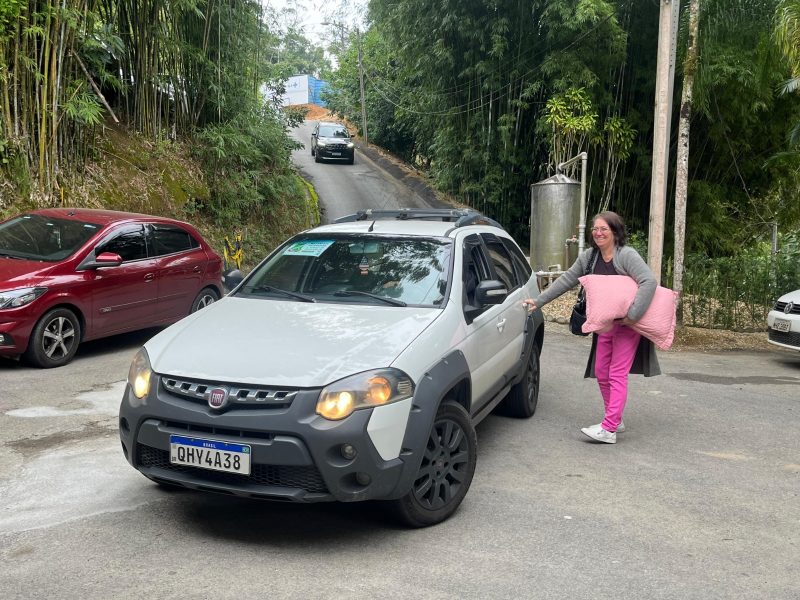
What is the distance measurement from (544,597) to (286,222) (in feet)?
52.3

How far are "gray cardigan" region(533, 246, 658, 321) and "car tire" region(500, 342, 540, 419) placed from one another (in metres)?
0.76

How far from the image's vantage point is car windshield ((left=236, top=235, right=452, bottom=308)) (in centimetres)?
480

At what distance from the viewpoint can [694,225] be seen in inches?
691

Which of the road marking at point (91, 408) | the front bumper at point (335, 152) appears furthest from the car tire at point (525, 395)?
the front bumper at point (335, 152)

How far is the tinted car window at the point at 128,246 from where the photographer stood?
837cm

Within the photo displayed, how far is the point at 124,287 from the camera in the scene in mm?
8453

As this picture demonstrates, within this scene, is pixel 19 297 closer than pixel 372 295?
No

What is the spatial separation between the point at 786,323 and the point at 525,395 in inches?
194

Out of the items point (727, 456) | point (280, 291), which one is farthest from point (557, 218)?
point (280, 291)

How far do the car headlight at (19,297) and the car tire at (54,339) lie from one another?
0.81 ft

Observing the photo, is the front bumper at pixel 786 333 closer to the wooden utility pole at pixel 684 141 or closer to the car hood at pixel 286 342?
the wooden utility pole at pixel 684 141

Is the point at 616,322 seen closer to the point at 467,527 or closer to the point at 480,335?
the point at 480,335

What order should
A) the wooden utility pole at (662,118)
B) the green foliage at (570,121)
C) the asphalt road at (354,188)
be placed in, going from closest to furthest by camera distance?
1. the wooden utility pole at (662,118)
2. the green foliage at (570,121)
3. the asphalt road at (354,188)

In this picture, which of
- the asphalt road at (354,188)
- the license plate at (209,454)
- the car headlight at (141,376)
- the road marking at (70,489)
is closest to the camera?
the license plate at (209,454)
